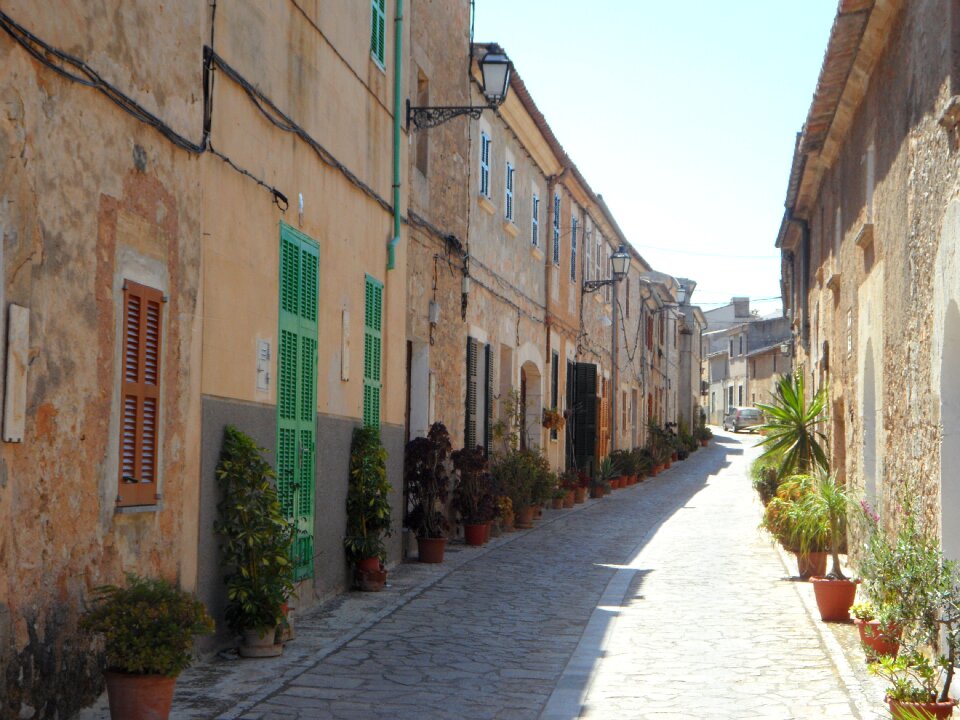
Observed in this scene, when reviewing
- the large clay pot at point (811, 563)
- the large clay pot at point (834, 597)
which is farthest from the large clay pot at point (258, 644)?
the large clay pot at point (811, 563)

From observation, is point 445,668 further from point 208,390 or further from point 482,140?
point 482,140

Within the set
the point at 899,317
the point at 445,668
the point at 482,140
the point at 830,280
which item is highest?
the point at 482,140

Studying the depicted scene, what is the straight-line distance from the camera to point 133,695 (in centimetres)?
588

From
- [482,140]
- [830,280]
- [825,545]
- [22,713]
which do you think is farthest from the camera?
[482,140]

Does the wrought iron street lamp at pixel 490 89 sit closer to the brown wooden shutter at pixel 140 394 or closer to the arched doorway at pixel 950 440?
the brown wooden shutter at pixel 140 394

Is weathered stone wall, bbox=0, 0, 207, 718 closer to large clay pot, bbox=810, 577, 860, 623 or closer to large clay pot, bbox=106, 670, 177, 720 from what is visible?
large clay pot, bbox=106, 670, 177, 720

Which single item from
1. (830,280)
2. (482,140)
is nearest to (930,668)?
(830,280)

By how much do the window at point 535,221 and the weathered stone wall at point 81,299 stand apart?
1320 centimetres

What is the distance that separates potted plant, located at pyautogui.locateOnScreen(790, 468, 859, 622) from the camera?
9.77 metres

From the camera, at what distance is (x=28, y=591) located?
5.55 metres

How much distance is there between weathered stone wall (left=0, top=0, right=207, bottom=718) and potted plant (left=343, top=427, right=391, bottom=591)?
3.59 m

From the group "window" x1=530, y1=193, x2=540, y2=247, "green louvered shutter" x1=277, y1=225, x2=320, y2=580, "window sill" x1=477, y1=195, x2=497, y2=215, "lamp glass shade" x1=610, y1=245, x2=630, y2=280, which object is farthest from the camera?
"lamp glass shade" x1=610, y1=245, x2=630, y2=280

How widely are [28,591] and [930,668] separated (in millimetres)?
4369

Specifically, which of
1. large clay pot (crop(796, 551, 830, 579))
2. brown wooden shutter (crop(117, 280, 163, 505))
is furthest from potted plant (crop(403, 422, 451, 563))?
brown wooden shutter (crop(117, 280, 163, 505))
